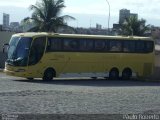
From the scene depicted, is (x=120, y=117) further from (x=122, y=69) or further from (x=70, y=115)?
(x=122, y=69)

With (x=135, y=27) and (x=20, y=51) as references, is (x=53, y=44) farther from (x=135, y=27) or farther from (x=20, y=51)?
(x=135, y=27)

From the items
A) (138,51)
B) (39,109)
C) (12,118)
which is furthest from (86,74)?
(12,118)

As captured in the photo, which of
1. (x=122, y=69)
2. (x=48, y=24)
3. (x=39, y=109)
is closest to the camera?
(x=39, y=109)

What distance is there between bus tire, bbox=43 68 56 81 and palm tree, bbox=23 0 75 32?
29989 millimetres

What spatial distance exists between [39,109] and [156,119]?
315 centimetres

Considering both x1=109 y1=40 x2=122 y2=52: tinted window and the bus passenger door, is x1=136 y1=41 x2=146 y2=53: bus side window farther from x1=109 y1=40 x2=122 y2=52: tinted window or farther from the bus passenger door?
the bus passenger door

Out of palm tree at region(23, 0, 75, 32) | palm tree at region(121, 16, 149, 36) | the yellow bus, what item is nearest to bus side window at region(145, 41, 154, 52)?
the yellow bus

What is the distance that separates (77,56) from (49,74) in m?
2.37

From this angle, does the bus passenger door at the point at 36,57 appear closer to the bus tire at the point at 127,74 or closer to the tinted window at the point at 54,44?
the tinted window at the point at 54,44

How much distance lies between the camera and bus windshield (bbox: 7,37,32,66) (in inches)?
1287

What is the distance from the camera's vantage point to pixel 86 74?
1409 inches

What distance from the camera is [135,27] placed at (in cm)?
7356

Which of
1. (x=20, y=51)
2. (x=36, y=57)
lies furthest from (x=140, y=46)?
(x=20, y=51)

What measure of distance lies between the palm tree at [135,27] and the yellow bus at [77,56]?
3363cm
